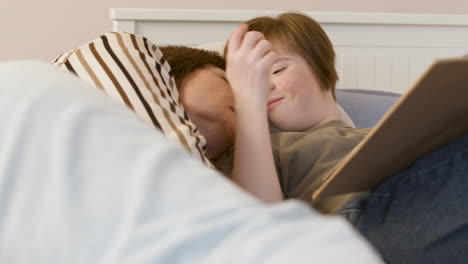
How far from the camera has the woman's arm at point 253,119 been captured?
1.01 metres

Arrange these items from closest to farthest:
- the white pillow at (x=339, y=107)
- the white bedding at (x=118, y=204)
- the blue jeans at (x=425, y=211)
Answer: the white bedding at (x=118, y=204) → the blue jeans at (x=425, y=211) → the white pillow at (x=339, y=107)

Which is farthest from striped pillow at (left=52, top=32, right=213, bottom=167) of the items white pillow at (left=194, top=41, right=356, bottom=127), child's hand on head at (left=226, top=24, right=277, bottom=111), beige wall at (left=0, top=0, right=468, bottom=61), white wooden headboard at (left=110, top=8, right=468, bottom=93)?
beige wall at (left=0, top=0, right=468, bottom=61)

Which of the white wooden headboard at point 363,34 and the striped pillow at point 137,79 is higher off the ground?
the striped pillow at point 137,79

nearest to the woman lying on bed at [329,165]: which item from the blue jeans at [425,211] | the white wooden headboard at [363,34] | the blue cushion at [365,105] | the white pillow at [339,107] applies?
the blue jeans at [425,211]

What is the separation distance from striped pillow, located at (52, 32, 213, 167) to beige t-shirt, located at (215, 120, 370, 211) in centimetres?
28

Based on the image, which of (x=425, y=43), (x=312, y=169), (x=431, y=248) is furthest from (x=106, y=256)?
(x=425, y=43)

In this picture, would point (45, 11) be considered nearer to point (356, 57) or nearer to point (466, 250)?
point (356, 57)

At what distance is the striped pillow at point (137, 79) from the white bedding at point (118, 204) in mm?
269

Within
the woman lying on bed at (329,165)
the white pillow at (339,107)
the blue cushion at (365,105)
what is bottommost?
the blue cushion at (365,105)

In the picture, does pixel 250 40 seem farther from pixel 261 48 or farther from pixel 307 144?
pixel 307 144

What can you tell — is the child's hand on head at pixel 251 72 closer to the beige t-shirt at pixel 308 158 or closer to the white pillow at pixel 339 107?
the beige t-shirt at pixel 308 158

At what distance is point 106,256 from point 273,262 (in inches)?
4.8

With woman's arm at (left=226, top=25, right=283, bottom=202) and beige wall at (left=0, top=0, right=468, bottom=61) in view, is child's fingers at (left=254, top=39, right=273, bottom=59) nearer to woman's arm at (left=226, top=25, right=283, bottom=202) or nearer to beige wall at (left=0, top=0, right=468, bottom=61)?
woman's arm at (left=226, top=25, right=283, bottom=202)

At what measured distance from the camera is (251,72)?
1.02 m
